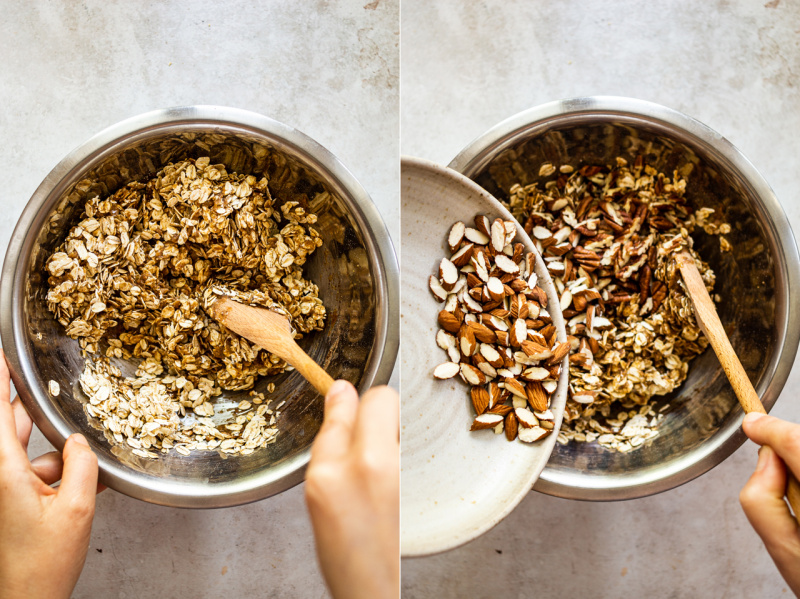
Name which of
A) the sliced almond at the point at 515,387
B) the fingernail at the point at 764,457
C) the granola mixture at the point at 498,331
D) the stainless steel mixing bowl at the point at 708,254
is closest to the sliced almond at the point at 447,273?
the granola mixture at the point at 498,331

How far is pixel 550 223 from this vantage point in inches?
28.7

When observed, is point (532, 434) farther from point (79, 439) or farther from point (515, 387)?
point (79, 439)

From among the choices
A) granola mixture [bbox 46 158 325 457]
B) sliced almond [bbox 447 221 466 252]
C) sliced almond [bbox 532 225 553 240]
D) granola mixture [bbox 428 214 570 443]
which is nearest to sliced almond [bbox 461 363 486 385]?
granola mixture [bbox 428 214 570 443]

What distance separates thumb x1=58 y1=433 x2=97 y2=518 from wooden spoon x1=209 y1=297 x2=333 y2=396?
183mm

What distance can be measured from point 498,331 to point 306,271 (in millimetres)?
223

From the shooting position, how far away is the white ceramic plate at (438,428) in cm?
38

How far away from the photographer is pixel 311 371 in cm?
48

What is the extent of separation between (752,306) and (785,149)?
0.20 meters

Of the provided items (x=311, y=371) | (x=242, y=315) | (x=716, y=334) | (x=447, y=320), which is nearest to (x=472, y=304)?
(x=447, y=320)

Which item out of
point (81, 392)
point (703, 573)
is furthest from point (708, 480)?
point (81, 392)

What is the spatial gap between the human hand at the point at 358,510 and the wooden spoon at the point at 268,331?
157mm

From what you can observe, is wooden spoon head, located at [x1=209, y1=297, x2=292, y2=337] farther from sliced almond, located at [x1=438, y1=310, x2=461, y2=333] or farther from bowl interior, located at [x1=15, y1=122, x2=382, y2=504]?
sliced almond, located at [x1=438, y1=310, x2=461, y2=333]

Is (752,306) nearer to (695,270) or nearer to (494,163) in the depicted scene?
(695,270)

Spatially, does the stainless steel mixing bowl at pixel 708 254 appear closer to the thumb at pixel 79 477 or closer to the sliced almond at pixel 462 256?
the sliced almond at pixel 462 256
